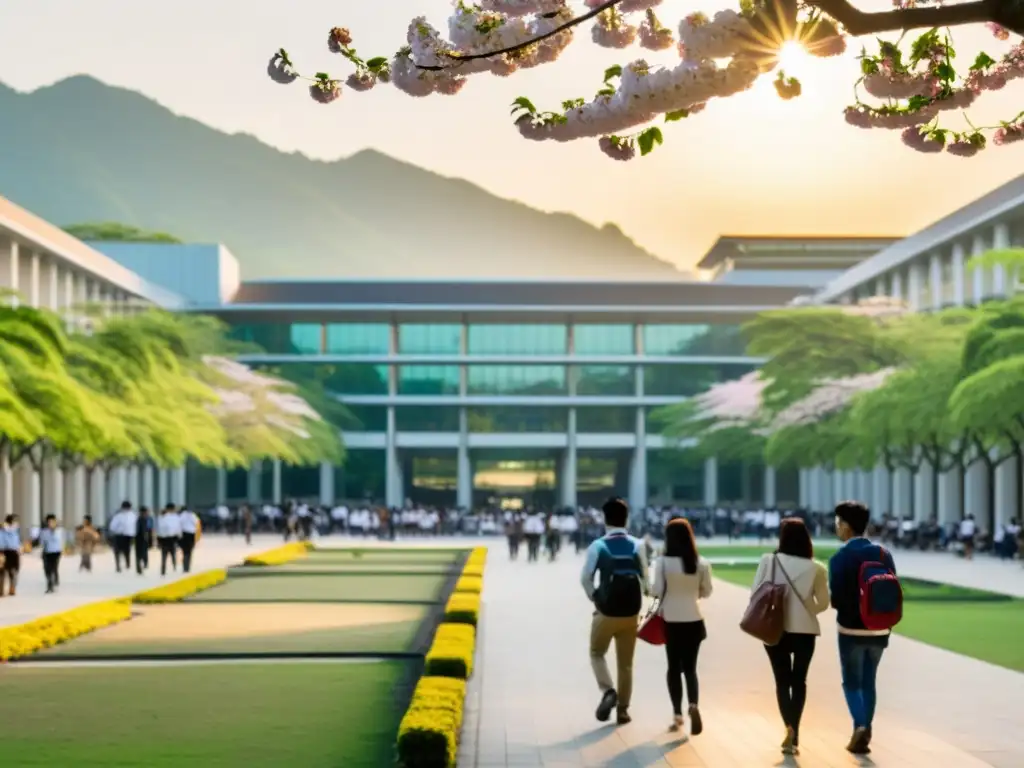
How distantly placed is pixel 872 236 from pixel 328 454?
4333cm

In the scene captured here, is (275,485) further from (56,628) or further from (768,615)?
(768,615)

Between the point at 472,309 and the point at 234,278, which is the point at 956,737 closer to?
the point at 472,309

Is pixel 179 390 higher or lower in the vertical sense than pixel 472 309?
lower

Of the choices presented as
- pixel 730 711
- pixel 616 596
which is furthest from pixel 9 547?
pixel 616 596

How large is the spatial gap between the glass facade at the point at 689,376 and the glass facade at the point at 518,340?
221 inches

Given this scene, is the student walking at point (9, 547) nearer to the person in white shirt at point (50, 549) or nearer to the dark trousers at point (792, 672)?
the person in white shirt at point (50, 549)

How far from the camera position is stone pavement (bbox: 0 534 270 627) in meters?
26.5

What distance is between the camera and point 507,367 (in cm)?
9706

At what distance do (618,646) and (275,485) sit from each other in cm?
8231

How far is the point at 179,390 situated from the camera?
56906mm

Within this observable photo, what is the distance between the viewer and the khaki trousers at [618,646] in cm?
1318

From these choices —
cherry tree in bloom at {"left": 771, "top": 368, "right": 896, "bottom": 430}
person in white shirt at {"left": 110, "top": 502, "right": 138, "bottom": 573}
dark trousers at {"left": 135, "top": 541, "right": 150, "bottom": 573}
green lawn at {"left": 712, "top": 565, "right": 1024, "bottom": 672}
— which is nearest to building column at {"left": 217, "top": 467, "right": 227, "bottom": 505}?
cherry tree in bloom at {"left": 771, "top": 368, "right": 896, "bottom": 430}

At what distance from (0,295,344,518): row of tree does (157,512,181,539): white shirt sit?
10.4 ft

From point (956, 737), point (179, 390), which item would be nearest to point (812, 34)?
point (956, 737)
